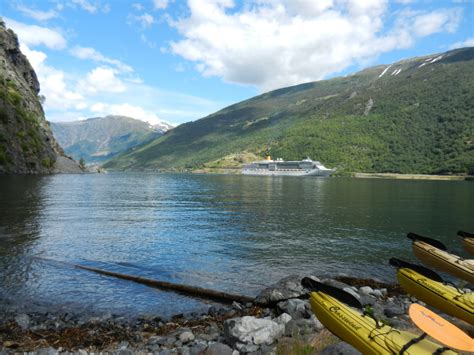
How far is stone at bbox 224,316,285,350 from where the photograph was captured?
8.29 meters

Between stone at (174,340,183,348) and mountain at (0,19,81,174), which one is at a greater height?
mountain at (0,19,81,174)

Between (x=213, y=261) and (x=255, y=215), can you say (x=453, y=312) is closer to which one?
(x=213, y=261)

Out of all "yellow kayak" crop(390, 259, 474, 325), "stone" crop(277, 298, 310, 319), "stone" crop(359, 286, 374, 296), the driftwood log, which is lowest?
the driftwood log

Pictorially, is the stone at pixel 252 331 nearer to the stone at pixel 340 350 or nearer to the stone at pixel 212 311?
the stone at pixel 340 350

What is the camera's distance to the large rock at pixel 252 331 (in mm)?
8289

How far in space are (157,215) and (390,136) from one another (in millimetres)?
192868

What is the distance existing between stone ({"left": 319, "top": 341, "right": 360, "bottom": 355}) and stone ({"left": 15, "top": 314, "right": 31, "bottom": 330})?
8611 mm

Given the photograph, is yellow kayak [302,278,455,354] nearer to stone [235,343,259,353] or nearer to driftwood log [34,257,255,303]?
stone [235,343,259,353]

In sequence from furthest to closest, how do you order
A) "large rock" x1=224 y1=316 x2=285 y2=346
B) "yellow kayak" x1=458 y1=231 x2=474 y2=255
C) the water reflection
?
"yellow kayak" x1=458 y1=231 x2=474 y2=255 < the water reflection < "large rock" x1=224 y1=316 x2=285 y2=346

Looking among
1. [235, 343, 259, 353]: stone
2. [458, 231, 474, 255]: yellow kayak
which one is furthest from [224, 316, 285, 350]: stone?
[458, 231, 474, 255]: yellow kayak

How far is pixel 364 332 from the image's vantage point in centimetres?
645

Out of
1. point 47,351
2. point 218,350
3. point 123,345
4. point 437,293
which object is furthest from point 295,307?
point 47,351

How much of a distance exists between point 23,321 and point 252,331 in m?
7.08

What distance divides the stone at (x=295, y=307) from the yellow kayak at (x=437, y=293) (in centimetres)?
301
